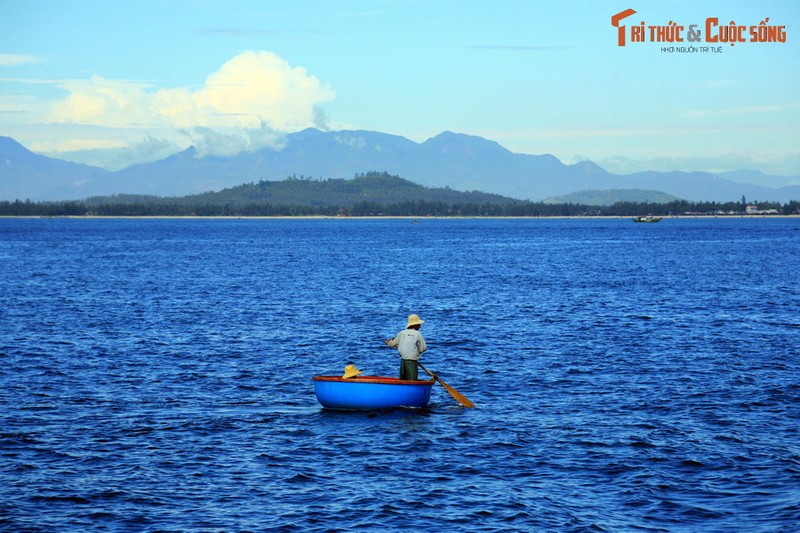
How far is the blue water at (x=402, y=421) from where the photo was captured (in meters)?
22.0

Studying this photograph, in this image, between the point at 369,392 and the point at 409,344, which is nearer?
the point at 369,392

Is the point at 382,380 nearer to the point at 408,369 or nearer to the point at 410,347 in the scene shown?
the point at 408,369

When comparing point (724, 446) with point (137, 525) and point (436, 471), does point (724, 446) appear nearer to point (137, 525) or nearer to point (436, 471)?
point (436, 471)

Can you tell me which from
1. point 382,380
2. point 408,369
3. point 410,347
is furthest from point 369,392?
point 410,347

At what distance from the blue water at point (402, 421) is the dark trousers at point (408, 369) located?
4.77ft

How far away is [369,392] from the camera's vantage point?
3138 centimetres

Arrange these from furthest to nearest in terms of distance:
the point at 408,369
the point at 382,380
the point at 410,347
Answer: the point at 408,369
the point at 410,347
the point at 382,380

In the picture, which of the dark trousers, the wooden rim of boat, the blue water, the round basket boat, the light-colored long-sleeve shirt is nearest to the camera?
the blue water

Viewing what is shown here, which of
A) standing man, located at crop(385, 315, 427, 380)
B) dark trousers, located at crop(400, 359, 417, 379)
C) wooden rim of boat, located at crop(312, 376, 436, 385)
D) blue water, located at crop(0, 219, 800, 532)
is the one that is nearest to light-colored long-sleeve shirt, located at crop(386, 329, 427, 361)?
standing man, located at crop(385, 315, 427, 380)

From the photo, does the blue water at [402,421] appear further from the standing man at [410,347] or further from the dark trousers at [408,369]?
the standing man at [410,347]

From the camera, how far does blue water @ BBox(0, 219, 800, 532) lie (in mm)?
22016

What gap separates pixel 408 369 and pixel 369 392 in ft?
5.26

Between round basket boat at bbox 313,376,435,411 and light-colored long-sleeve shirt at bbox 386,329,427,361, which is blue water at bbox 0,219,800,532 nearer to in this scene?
round basket boat at bbox 313,376,435,411

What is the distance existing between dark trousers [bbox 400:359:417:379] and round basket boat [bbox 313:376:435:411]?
2.78 feet
